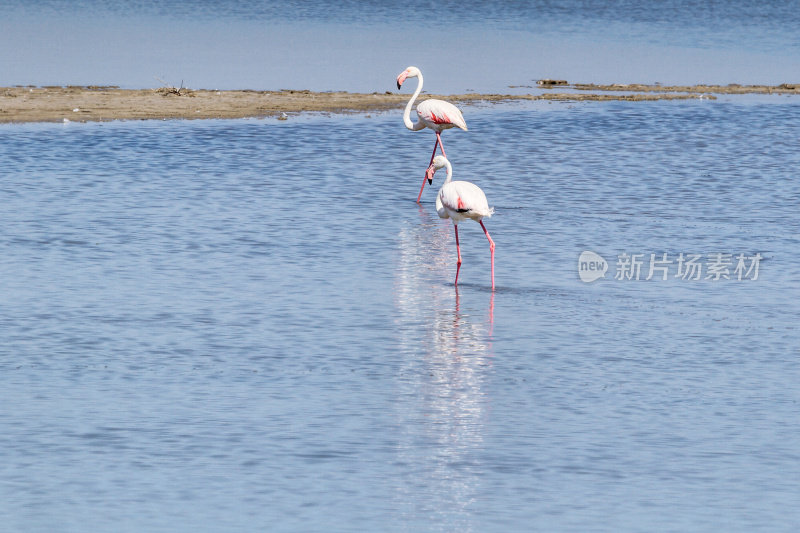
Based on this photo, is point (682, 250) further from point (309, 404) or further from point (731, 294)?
point (309, 404)

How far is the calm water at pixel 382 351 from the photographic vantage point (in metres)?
8.38

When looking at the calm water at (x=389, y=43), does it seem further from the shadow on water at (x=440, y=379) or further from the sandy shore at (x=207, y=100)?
the shadow on water at (x=440, y=379)

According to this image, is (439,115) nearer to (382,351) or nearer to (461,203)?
(461,203)

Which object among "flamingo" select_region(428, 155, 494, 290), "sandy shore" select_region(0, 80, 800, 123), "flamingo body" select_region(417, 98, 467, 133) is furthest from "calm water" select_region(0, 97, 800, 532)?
"sandy shore" select_region(0, 80, 800, 123)

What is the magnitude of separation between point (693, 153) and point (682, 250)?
7.92 m

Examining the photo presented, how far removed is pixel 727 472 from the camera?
28.9 ft

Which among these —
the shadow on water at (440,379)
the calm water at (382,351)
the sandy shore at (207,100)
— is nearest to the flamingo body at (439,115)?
the calm water at (382,351)

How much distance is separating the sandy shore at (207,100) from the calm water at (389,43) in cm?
157

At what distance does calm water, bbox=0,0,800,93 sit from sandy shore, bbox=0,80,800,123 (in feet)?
5.16

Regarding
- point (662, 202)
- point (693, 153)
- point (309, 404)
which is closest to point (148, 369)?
point (309, 404)

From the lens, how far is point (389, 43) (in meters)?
41.7

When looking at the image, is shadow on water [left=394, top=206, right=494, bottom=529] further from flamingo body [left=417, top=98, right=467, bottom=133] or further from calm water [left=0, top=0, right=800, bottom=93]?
calm water [left=0, top=0, right=800, bottom=93]

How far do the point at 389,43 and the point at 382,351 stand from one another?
1221 inches

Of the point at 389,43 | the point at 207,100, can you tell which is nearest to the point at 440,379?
the point at 207,100
